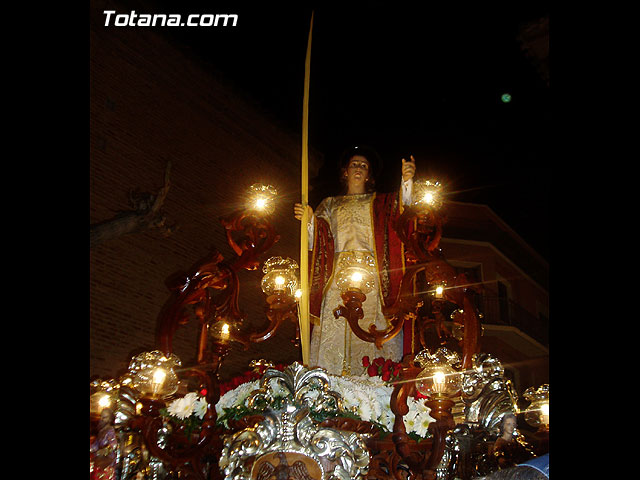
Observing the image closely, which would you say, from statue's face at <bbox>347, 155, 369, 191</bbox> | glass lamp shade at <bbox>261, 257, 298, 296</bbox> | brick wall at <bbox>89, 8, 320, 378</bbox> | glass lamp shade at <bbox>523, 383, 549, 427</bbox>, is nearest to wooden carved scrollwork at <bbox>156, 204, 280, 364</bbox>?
glass lamp shade at <bbox>261, 257, 298, 296</bbox>

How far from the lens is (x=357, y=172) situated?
6.52m

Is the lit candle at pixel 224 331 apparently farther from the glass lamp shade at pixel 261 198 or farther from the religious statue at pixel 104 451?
the religious statue at pixel 104 451

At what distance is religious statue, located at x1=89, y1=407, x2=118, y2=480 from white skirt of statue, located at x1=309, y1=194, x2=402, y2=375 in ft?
6.45

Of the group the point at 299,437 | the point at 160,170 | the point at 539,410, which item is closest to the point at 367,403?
the point at 299,437

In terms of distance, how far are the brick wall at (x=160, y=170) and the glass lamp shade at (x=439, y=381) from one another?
6180mm

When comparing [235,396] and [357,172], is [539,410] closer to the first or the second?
[235,396]

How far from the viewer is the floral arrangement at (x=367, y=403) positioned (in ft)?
14.3

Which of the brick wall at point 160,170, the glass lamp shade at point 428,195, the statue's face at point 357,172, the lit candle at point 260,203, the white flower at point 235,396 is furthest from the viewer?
the brick wall at point 160,170

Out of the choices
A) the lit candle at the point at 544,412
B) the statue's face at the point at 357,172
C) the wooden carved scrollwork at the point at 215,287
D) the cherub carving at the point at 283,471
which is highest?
the statue's face at the point at 357,172

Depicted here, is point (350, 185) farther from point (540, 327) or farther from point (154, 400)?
point (540, 327)

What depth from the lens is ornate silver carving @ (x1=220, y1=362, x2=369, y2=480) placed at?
4027 mm

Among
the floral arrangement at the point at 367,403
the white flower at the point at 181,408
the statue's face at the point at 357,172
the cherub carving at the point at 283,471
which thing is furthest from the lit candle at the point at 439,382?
the statue's face at the point at 357,172

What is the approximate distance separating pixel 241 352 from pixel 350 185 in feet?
19.4

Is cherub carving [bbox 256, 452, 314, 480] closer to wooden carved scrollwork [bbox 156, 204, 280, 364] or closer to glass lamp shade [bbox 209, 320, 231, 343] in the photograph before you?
wooden carved scrollwork [bbox 156, 204, 280, 364]
